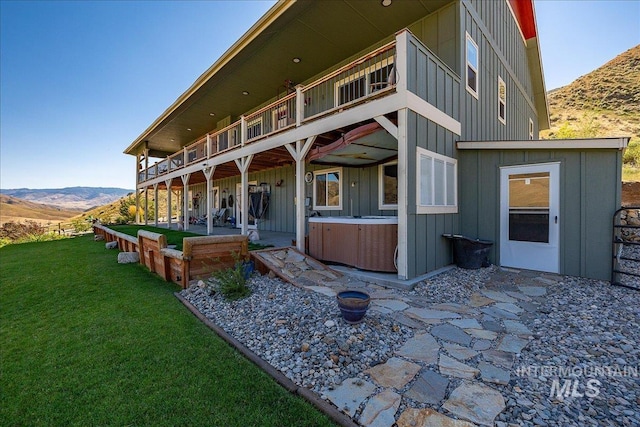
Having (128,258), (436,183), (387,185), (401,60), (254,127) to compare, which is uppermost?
(254,127)

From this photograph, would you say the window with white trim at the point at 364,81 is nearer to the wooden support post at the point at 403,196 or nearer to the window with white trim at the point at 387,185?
the window with white trim at the point at 387,185

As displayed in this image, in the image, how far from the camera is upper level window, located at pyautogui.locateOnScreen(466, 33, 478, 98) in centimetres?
674

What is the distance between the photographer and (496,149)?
5.93 m

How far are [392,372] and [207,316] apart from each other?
256 cm

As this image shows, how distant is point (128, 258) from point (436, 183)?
7.52 m

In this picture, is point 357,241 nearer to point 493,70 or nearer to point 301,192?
point 301,192

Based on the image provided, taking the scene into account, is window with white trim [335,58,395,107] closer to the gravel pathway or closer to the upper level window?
the upper level window

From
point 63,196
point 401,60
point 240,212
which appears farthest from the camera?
point 63,196

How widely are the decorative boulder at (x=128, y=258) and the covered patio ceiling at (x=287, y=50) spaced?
4369 millimetres

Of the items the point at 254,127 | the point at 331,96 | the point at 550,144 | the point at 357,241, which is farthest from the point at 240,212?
the point at 550,144

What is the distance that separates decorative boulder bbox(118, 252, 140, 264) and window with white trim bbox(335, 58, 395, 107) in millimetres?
6632

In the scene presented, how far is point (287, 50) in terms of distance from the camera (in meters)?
7.88

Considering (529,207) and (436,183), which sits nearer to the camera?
(436,183)

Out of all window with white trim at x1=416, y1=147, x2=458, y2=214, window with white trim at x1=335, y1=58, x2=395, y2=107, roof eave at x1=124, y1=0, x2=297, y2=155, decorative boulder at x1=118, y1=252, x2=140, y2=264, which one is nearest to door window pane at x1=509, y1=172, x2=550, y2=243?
window with white trim at x1=416, y1=147, x2=458, y2=214
